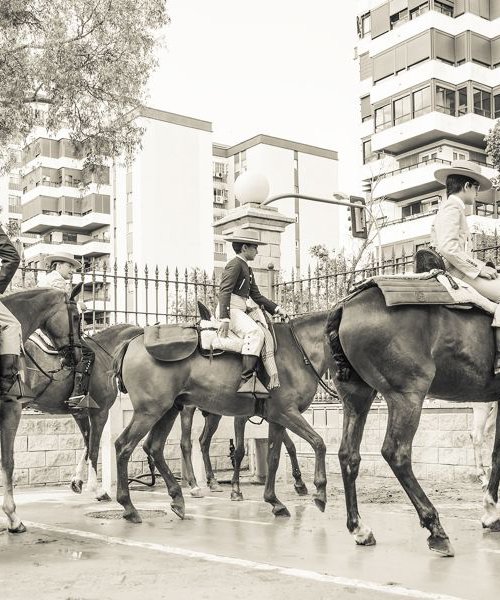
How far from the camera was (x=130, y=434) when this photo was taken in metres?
9.15

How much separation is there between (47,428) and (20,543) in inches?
229

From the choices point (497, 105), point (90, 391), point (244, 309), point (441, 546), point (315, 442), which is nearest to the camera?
point (441, 546)

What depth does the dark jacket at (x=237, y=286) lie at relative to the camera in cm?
966

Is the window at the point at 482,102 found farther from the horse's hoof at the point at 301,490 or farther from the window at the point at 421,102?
the horse's hoof at the point at 301,490

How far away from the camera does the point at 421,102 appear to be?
46.4 meters

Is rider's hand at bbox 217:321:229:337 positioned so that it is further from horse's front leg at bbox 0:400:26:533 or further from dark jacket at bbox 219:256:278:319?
horse's front leg at bbox 0:400:26:533

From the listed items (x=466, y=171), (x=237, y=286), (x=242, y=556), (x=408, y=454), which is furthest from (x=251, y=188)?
(x=242, y=556)

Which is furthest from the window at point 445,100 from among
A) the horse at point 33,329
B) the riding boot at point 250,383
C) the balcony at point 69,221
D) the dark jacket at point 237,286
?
→ the horse at point 33,329

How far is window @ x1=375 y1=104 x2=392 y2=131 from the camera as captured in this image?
48.2 meters

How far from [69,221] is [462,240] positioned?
2589 inches

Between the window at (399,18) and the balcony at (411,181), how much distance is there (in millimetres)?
8095

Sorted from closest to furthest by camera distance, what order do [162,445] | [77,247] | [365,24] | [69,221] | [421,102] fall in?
[162,445] < [421,102] < [365,24] < [69,221] < [77,247]

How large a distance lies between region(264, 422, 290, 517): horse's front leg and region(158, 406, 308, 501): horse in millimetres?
1151

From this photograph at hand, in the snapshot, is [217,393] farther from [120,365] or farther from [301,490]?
[301,490]
